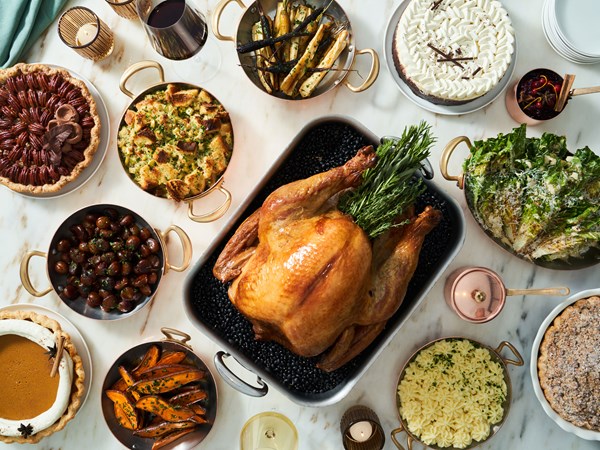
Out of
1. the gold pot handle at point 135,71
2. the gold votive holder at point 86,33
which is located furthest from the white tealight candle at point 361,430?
the gold votive holder at point 86,33

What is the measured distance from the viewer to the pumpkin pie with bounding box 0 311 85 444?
2426 millimetres

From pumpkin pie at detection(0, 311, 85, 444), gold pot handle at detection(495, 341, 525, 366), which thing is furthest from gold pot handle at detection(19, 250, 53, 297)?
gold pot handle at detection(495, 341, 525, 366)

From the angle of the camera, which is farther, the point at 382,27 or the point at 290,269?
the point at 382,27

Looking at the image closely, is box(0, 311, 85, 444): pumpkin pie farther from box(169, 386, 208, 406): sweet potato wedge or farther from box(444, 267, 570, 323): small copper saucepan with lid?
box(444, 267, 570, 323): small copper saucepan with lid

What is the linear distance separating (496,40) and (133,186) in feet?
5.96

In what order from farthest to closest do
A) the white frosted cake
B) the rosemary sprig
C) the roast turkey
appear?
the white frosted cake → the rosemary sprig → the roast turkey

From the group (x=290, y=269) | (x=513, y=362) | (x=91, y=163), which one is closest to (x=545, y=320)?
(x=513, y=362)

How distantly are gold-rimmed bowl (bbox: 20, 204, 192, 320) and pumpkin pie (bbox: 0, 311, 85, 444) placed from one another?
0.48ft

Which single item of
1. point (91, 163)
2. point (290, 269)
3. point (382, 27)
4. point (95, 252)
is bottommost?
point (95, 252)

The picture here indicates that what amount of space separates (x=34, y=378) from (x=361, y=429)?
1.51 metres

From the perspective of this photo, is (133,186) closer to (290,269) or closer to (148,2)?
(148,2)

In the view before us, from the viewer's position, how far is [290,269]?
200 centimetres

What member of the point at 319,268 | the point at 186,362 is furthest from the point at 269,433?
the point at 319,268

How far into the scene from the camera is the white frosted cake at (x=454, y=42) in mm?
2402
